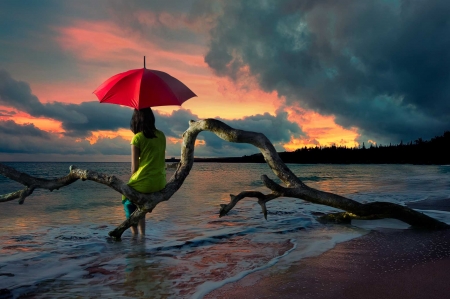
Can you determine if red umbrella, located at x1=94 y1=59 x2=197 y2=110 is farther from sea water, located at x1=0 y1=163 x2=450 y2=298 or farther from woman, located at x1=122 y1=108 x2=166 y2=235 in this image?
sea water, located at x1=0 y1=163 x2=450 y2=298

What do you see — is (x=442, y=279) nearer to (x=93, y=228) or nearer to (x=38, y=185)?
(x=38, y=185)

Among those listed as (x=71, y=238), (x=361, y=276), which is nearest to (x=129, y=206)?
(x=71, y=238)

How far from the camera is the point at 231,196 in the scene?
7434 mm

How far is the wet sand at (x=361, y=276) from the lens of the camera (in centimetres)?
441

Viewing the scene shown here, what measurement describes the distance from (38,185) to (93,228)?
11.6 feet

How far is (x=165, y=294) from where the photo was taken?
15.2ft

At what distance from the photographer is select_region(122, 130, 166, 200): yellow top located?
6.27m

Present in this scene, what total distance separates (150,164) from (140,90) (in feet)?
4.26

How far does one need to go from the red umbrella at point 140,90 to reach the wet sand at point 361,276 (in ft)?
10.0

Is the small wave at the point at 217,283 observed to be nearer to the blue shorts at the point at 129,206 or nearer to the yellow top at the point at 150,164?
the yellow top at the point at 150,164

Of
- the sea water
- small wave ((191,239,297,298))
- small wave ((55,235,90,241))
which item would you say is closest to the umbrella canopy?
the sea water

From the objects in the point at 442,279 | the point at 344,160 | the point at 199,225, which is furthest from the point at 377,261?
the point at 344,160

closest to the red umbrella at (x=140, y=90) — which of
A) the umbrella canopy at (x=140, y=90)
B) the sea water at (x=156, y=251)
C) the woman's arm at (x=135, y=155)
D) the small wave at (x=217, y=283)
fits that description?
the umbrella canopy at (x=140, y=90)

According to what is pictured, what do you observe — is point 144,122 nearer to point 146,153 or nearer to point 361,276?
point 146,153
